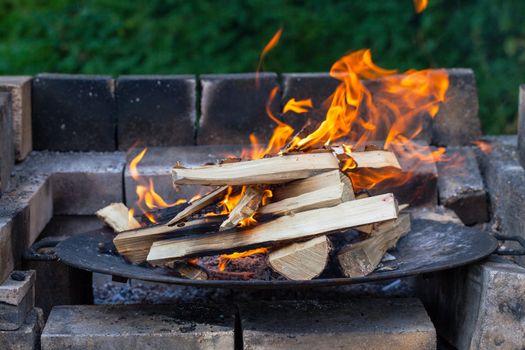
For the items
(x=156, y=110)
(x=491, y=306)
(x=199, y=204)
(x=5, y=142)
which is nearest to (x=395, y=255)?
(x=491, y=306)

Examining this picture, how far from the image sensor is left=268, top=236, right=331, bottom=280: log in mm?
3021

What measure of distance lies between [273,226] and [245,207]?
0.38 ft

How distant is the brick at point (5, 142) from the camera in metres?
3.79

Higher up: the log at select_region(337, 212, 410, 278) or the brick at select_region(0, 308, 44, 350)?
the log at select_region(337, 212, 410, 278)

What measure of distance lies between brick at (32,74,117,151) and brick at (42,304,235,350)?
1394mm

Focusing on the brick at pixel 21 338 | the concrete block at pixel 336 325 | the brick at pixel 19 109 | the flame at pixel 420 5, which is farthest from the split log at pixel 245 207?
the flame at pixel 420 5

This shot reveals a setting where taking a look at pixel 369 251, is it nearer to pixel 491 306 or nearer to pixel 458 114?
pixel 491 306

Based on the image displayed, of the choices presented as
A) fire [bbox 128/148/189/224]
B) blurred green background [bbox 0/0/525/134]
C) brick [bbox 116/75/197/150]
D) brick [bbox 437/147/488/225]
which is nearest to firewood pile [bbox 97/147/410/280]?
fire [bbox 128/148/189/224]

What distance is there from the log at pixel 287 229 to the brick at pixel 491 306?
17.9 inches

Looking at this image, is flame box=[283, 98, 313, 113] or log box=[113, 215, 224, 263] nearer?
log box=[113, 215, 224, 263]

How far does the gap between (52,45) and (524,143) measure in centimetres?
402

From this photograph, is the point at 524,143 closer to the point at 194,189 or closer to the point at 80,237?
the point at 194,189

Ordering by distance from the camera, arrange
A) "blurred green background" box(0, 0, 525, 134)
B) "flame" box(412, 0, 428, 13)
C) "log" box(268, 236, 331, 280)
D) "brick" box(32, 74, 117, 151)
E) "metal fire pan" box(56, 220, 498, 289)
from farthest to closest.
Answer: "blurred green background" box(0, 0, 525, 134) < "flame" box(412, 0, 428, 13) < "brick" box(32, 74, 117, 151) < "log" box(268, 236, 331, 280) < "metal fire pan" box(56, 220, 498, 289)

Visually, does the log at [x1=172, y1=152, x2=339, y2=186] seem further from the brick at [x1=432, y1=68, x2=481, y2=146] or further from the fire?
the brick at [x1=432, y1=68, x2=481, y2=146]
